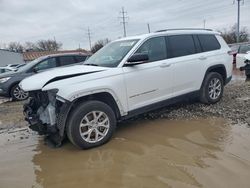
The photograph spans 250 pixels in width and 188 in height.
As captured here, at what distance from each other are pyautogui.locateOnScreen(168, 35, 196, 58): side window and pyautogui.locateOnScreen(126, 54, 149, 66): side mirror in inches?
36.4

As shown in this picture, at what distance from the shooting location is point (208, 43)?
727 centimetres

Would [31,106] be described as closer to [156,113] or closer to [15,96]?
[156,113]

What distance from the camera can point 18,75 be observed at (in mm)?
11352

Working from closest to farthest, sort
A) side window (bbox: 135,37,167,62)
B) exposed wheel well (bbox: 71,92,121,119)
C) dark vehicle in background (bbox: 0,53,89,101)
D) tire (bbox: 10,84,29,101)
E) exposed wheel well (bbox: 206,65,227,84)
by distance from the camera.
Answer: exposed wheel well (bbox: 71,92,121,119) → side window (bbox: 135,37,167,62) → exposed wheel well (bbox: 206,65,227,84) → dark vehicle in background (bbox: 0,53,89,101) → tire (bbox: 10,84,29,101)

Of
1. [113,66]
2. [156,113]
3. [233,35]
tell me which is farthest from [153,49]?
[233,35]

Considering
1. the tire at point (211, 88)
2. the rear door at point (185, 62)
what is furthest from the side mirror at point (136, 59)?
the tire at point (211, 88)

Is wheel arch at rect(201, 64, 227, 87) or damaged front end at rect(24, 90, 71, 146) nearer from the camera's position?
damaged front end at rect(24, 90, 71, 146)

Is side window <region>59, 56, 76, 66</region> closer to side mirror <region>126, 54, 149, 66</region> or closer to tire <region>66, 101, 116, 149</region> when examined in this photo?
side mirror <region>126, 54, 149, 66</region>

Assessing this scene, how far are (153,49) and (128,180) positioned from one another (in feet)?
10.2

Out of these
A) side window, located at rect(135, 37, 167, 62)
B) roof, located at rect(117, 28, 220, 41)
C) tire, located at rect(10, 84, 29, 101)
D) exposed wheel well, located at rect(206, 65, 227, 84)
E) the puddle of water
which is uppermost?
roof, located at rect(117, 28, 220, 41)

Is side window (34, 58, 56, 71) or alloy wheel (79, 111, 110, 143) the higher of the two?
side window (34, 58, 56, 71)

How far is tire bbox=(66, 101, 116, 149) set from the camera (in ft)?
15.9

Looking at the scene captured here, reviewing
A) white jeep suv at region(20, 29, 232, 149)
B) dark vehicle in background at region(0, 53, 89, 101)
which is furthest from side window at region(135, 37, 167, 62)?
dark vehicle in background at region(0, 53, 89, 101)

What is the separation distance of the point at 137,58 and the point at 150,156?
1.87 metres
